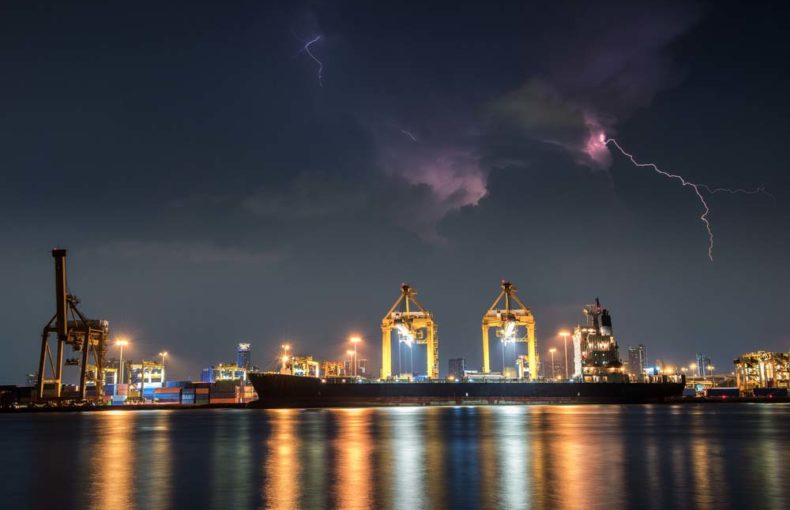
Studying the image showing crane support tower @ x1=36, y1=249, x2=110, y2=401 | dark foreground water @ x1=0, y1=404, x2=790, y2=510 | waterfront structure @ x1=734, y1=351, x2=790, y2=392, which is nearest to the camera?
dark foreground water @ x1=0, y1=404, x2=790, y2=510

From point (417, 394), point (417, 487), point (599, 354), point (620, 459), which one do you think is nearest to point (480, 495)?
point (417, 487)

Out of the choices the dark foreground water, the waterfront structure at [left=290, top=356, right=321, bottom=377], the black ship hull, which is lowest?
the black ship hull

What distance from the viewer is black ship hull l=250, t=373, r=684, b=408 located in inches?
5039

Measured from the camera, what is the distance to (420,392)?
132375 mm

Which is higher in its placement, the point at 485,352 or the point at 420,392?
the point at 485,352

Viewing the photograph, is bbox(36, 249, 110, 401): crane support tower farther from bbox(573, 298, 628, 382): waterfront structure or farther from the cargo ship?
bbox(573, 298, 628, 382): waterfront structure

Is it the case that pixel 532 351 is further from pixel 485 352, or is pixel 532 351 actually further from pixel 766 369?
pixel 766 369

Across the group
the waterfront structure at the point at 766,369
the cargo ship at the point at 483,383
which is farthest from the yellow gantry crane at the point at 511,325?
the waterfront structure at the point at 766,369

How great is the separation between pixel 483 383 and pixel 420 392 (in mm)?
13102

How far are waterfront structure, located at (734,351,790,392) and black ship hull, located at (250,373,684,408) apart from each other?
5727cm

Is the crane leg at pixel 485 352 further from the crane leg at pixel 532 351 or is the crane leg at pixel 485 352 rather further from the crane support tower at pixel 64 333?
the crane support tower at pixel 64 333

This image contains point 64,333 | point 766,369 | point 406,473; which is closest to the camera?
point 406,473

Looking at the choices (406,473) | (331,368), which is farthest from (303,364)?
(406,473)

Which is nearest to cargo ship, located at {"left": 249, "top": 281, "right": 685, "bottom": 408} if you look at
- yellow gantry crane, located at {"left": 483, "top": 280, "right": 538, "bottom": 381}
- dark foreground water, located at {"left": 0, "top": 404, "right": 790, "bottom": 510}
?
yellow gantry crane, located at {"left": 483, "top": 280, "right": 538, "bottom": 381}
